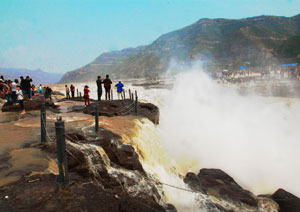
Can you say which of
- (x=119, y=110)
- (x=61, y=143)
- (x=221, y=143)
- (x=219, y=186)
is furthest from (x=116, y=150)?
(x=221, y=143)

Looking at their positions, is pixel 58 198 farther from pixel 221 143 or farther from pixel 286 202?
pixel 221 143

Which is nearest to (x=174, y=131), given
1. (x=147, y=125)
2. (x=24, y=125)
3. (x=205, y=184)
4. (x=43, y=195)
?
(x=147, y=125)

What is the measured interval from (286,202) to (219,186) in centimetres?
252

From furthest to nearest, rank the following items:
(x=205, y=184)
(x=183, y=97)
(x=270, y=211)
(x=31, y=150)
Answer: (x=183, y=97) < (x=205, y=184) < (x=270, y=211) < (x=31, y=150)

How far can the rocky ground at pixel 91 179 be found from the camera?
11.6 feet

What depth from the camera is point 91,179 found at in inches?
185

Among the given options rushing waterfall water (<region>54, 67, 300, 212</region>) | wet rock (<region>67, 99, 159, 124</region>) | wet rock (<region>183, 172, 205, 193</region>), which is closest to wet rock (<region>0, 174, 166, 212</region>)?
rushing waterfall water (<region>54, 67, 300, 212</region>)

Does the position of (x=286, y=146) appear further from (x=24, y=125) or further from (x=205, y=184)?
(x=24, y=125)

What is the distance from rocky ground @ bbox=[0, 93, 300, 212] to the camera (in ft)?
11.6

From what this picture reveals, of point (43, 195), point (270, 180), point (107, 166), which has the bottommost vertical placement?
point (270, 180)

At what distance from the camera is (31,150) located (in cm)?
540

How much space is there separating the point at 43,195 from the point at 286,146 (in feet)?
54.8

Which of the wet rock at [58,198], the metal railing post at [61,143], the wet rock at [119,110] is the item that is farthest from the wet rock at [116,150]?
the wet rock at [119,110]

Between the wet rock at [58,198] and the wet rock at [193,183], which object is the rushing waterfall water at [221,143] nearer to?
Result: the wet rock at [193,183]
